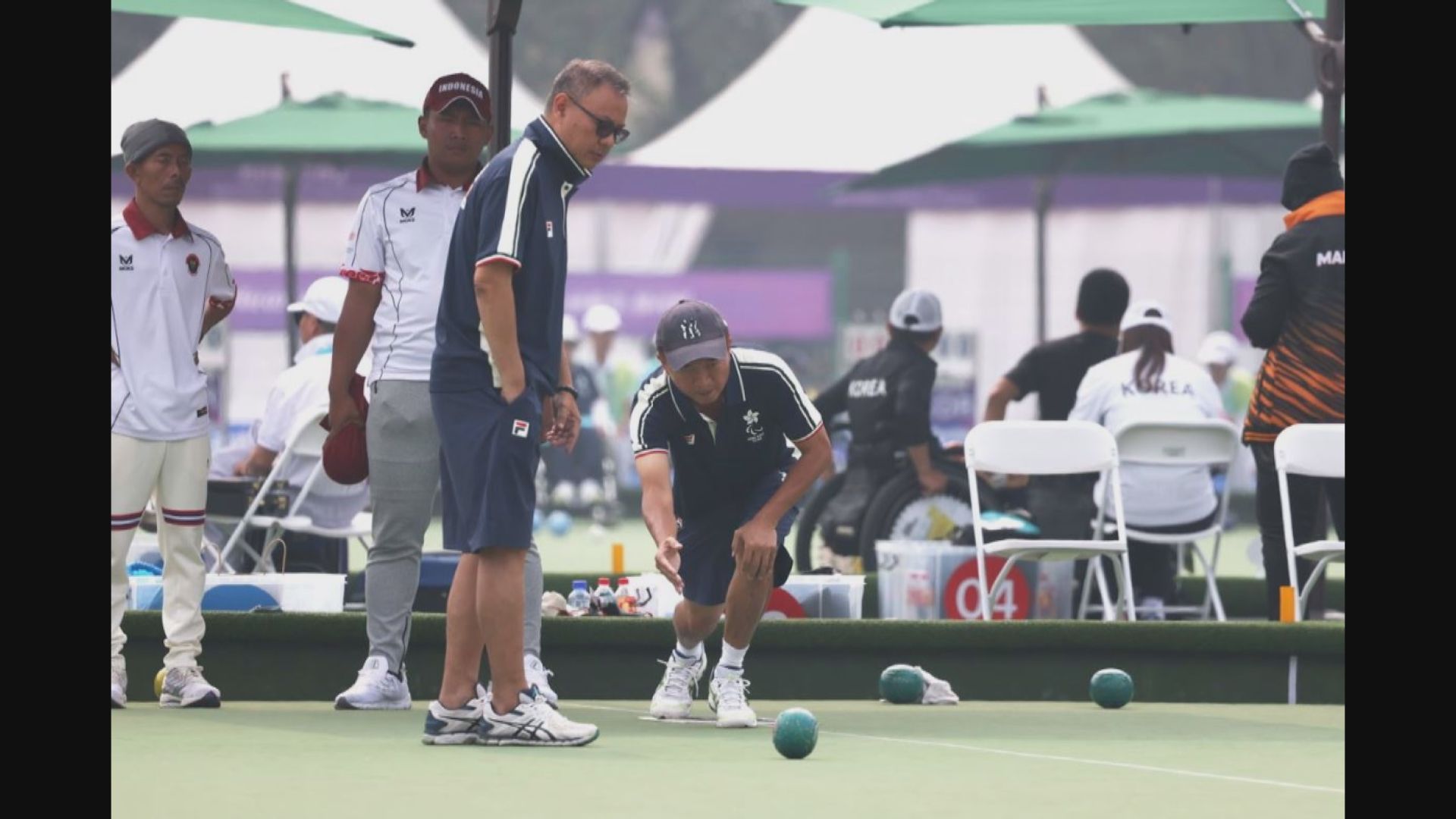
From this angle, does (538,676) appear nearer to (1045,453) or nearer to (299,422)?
(299,422)

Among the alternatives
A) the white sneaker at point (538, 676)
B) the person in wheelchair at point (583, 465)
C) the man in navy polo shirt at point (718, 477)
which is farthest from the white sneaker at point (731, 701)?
the person in wheelchair at point (583, 465)

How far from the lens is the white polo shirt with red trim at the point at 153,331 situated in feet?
23.1

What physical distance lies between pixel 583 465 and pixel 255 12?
39.0 ft

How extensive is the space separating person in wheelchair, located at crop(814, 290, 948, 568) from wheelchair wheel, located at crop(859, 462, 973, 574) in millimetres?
54

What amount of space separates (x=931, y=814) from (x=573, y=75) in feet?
6.49

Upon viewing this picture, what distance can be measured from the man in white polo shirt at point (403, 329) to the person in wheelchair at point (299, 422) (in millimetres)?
1799

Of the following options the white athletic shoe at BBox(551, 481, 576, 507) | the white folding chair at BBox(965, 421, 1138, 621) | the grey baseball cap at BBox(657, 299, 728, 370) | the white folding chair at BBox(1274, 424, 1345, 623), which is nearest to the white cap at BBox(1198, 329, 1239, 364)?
the white athletic shoe at BBox(551, 481, 576, 507)

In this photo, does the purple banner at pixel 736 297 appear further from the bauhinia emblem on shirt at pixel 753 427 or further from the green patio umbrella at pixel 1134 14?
the bauhinia emblem on shirt at pixel 753 427

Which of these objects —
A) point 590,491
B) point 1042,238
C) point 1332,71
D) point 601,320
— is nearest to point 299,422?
point 1332,71

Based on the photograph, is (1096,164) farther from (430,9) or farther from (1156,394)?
(1156,394)
